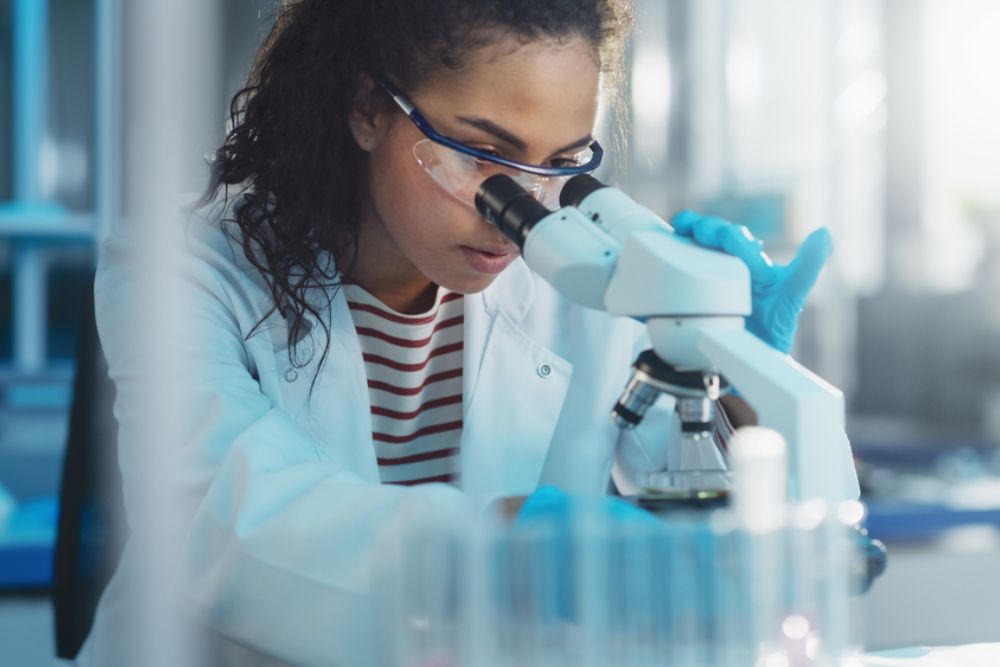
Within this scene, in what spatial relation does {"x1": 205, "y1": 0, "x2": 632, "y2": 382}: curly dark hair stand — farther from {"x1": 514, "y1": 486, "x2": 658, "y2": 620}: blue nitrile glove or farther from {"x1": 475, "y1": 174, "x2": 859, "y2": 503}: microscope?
{"x1": 514, "y1": 486, "x2": 658, "y2": 620}: blue nitrile glove

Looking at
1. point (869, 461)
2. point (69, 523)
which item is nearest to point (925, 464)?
point (869, 461)

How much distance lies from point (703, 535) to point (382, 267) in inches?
41.7

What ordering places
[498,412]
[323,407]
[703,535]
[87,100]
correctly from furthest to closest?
1. [87,100]
2. [498,412]
3. [323,407]
4. [703,535]

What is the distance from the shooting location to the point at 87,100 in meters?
2.93

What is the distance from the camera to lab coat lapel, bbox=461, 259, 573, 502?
1539 millimetres

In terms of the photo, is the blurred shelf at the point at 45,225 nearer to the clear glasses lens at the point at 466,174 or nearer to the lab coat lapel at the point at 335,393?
the lab coat lapel at the point at 335,393

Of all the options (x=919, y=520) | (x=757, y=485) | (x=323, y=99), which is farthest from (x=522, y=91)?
(x=919, y=520)

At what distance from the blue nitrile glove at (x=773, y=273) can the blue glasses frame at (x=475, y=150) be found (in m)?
0.22

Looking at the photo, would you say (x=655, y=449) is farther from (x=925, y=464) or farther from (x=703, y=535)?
(x=925, y=464)

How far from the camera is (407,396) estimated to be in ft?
5.24

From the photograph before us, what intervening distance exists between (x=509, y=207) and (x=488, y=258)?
31 cm

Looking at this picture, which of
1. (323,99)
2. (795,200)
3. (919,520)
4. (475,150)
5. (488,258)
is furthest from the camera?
(795,200)

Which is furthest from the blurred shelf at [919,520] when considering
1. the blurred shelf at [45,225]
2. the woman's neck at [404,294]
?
the blurred shelf at [45,225]

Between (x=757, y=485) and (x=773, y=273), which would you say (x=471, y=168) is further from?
(x=757, y=485)
